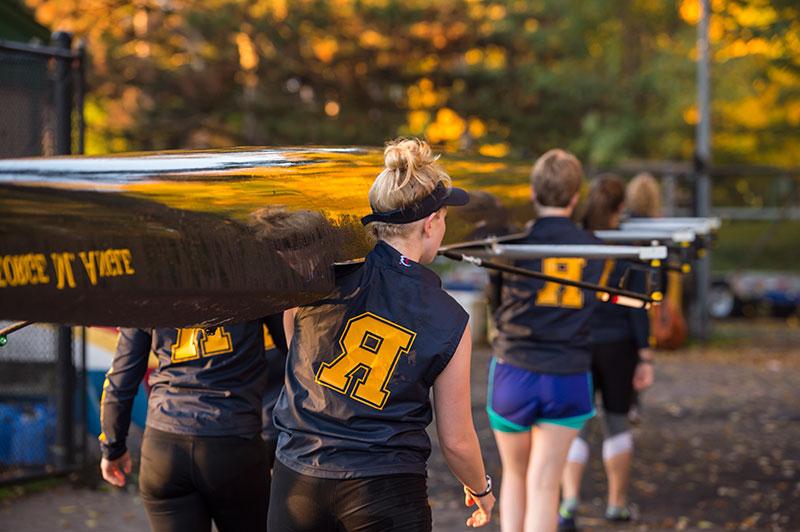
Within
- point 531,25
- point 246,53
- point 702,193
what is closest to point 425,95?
point 246,53

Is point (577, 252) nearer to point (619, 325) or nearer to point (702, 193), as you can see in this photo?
point (619, 325)

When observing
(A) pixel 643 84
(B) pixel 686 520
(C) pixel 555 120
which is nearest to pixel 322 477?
(B) pixel 686 520

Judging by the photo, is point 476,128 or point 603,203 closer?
point 603,203

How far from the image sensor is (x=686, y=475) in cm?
851

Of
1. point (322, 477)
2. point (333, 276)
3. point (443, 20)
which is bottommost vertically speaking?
point (322, 477)

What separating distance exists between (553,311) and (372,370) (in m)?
2.49

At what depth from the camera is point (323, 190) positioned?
3613mm

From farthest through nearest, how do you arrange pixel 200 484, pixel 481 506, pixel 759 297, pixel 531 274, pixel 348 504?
pixel 759 297
pixel 531 274
pixel 200 484
pixel 481 506
pixel 348 504

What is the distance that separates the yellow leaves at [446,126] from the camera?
2178cm

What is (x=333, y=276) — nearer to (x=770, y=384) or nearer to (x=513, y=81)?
(x=770, y=384)

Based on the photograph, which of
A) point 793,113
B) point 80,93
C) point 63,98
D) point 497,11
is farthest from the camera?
point 793,113

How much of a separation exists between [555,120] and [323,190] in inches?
776

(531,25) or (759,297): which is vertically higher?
(531,25)

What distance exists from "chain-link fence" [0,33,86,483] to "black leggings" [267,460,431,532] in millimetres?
4630
